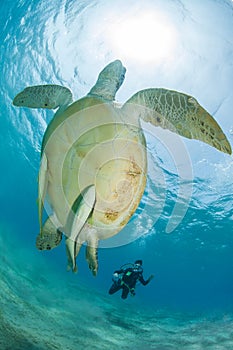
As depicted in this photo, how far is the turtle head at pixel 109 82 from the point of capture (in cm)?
323

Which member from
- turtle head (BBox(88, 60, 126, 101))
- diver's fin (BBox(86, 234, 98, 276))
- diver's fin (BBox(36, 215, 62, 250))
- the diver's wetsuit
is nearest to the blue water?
the diver's wetsuit

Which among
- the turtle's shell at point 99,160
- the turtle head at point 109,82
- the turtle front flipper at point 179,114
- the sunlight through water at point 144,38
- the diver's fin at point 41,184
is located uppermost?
the sunlight through water at point 144,38

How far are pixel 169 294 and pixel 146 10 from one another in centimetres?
4547

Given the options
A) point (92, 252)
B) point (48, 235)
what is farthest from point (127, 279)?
point (92, 252)

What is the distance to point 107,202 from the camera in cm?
266

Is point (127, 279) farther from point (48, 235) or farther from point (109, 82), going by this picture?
point (109, 82)

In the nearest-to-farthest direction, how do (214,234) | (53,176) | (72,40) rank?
(53,176), (72,40), (214,234)

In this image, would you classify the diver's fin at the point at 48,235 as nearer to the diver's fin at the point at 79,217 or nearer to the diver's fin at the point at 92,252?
the diver's fin at the point at 92,252

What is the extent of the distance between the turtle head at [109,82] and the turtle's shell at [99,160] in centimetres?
41

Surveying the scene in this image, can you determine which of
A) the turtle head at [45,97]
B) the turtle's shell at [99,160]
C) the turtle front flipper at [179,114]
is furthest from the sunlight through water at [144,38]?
the turtle's shell at [99,160]

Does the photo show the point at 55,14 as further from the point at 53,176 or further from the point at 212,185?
the point at 212,185

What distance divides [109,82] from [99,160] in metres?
1.17

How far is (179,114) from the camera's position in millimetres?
2811

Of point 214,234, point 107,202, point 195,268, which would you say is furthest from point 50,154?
point 195,268
